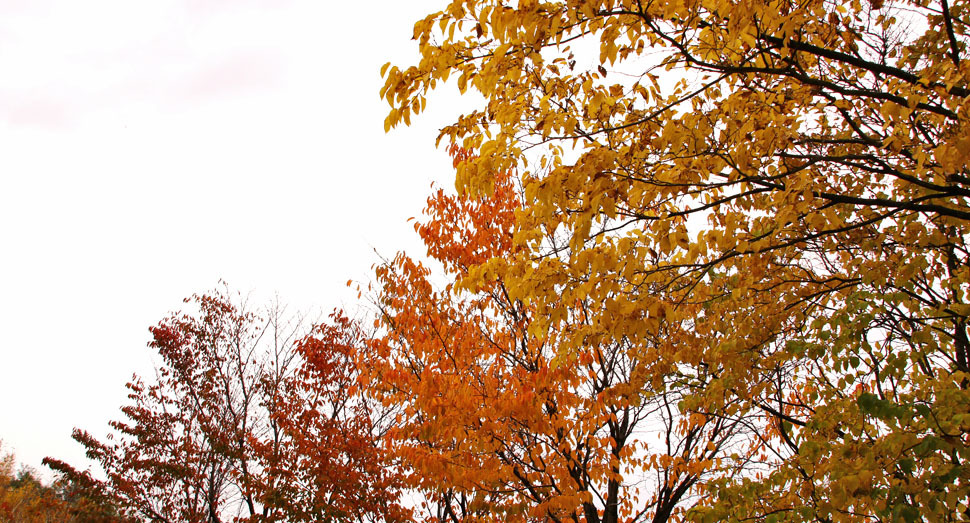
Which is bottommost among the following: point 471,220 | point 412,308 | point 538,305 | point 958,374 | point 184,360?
point 958,374

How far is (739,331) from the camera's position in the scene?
13.9ft

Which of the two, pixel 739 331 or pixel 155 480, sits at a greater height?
pixel 155 480

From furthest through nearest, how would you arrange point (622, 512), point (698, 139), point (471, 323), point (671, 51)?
Result: point (622, 512) → point (471, 323) → point (671, 51) → point (698, 139)

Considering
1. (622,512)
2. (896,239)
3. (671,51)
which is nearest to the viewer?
(671,51)

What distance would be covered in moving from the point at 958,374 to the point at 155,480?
617 inches

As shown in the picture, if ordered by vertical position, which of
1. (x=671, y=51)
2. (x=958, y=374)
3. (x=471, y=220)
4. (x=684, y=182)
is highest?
(x=471, y=220)

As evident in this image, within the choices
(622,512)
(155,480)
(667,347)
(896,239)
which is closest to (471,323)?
(667,347)

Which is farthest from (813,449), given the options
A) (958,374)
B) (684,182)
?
(684,182)

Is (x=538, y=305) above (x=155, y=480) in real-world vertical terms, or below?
below

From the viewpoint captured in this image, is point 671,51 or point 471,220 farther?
point 471,220

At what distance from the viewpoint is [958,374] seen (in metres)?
3.23

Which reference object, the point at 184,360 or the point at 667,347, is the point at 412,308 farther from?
the point at 184,360

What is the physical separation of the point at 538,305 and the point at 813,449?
1.86m

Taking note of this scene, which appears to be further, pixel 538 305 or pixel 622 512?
pixel 622 512
